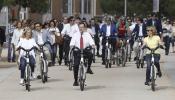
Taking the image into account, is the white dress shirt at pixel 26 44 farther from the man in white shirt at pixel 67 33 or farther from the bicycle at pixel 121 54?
the bicycle at pixel 121 54

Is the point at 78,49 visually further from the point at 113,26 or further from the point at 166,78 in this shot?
the point at 113,26

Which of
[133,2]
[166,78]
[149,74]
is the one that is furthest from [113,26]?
[133,2]

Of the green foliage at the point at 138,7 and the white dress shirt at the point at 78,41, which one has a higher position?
the green foliage at the point at 138,7

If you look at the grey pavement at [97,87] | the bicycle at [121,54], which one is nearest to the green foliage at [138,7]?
the bicycle at [121,54]

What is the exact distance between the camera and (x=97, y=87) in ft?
59.3

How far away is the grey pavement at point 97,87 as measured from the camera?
52.0 ft

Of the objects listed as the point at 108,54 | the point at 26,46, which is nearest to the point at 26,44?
the point at 26,46

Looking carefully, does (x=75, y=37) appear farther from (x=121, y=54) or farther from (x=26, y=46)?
(x=121, y=54)

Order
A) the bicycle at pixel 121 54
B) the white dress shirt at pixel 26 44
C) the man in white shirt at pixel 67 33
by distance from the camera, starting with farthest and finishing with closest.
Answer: the bicycle at pixel 121 54
the man in white shirt at pixel 67 33
the white dress shirt at pixel 26 44

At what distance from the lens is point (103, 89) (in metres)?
17.5

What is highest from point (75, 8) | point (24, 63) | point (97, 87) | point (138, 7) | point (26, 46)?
point (75, 8)

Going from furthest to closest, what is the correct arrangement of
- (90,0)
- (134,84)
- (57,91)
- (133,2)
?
(90,0), (133,2), (134,84), (57,91)

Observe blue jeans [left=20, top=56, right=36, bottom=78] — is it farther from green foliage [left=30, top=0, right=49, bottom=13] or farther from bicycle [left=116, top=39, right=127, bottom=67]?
green foliage [left=30, top=0, right=49, bottom=13]

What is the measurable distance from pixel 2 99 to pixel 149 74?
3.90 meters
